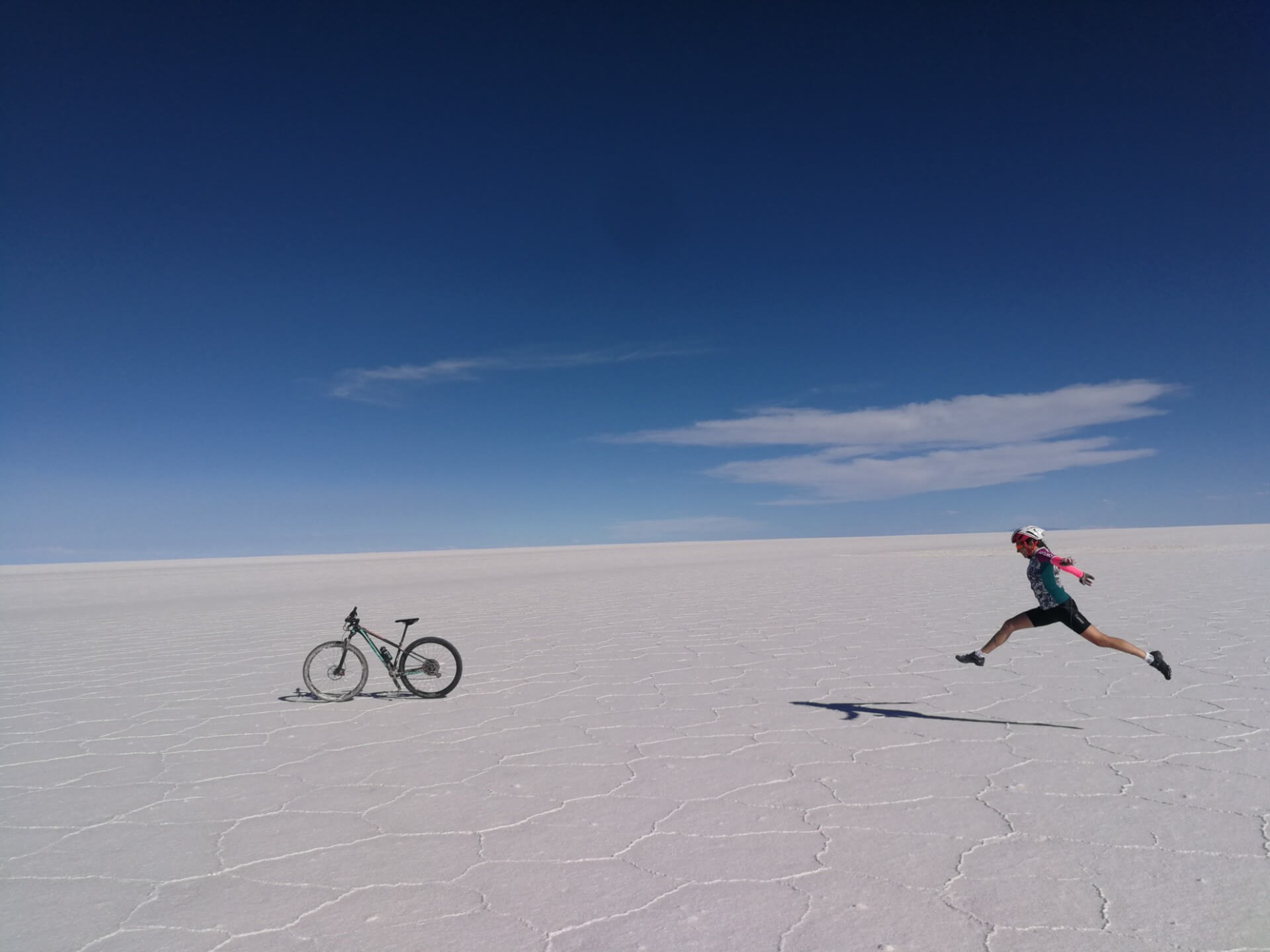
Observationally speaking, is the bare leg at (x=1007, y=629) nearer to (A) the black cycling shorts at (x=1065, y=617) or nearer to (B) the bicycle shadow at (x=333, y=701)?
(A) the black cycling shorts at (x=1065, y=617)

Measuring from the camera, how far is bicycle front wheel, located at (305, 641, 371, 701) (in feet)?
19.6

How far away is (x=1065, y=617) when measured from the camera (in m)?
4.86

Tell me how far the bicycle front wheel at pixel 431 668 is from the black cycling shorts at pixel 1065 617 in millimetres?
4058

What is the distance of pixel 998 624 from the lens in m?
9.08

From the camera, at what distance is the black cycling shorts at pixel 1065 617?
4820 millimetres

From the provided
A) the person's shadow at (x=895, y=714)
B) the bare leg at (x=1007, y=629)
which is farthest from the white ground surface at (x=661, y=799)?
the bare leg at (x=1007, y=629)

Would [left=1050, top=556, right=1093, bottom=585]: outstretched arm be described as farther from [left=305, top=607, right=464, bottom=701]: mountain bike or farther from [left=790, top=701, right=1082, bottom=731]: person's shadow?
[left=305, top=607, right=464, bottom=701]: mountain bike

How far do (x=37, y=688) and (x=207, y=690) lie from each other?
1.70 meters

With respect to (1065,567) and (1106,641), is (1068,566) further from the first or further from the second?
(1106,641)

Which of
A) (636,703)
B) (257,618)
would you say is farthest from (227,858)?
(257,618)

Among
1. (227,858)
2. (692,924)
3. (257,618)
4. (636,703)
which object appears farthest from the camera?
(257,618)

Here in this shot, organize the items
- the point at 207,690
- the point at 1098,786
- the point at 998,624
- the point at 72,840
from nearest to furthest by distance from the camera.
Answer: the point at 72,840 → the point at 1098,786 → the point at 207,690 → the point at 998,624

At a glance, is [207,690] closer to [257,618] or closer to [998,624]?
[257,618]

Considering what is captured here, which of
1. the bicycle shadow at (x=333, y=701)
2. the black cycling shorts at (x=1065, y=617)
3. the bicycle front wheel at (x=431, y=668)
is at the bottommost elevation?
the bicycle shadow at (x=333, y=701)
